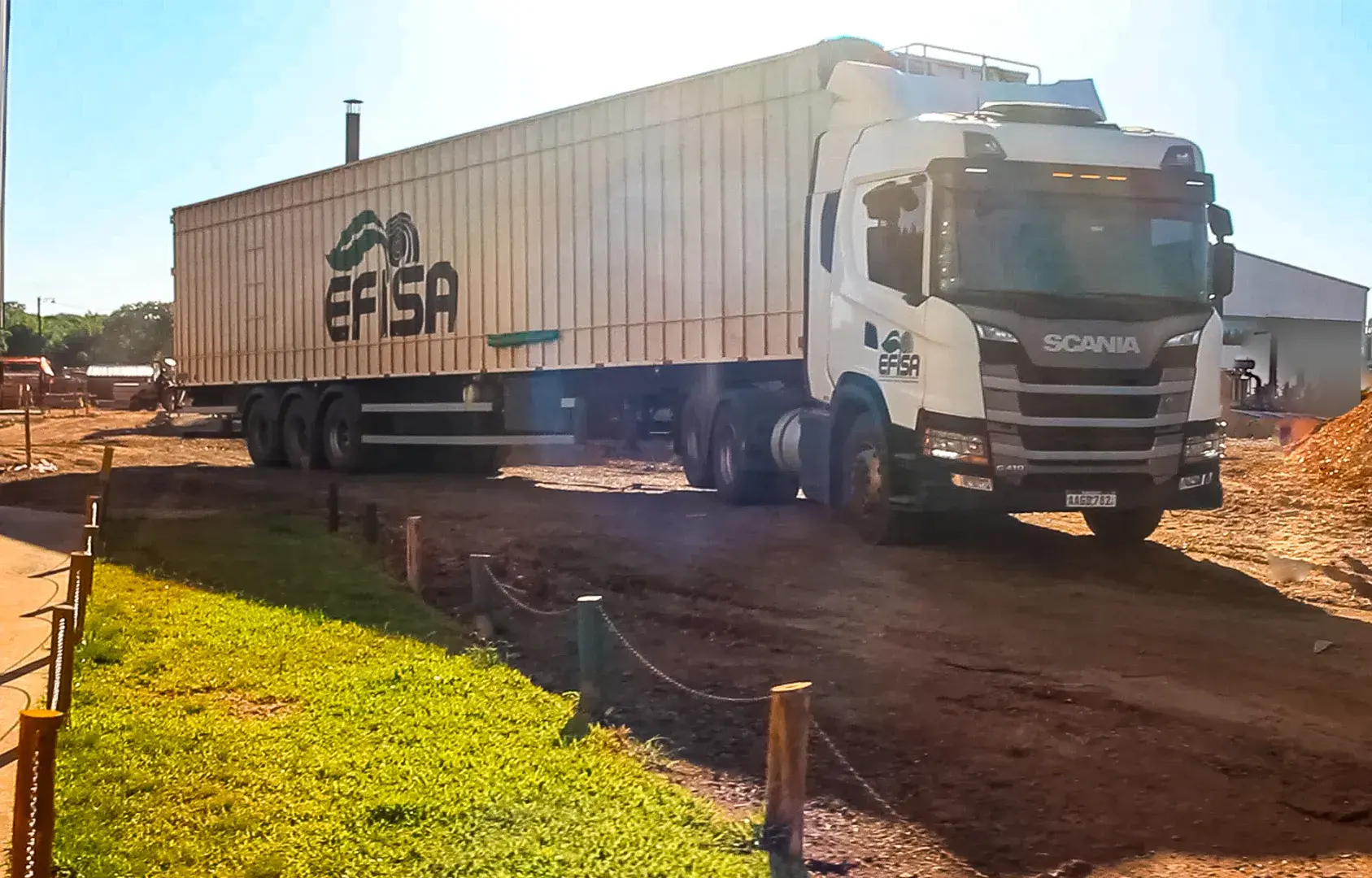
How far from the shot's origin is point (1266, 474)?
17.8 m

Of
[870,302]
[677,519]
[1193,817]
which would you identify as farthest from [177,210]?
[1193,817]

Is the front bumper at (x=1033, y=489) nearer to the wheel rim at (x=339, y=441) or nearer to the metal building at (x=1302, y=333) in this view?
the wheel rim at (x=339, y=441)

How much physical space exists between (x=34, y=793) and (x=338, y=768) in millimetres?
1985

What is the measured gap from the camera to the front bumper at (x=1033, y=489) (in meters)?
10.7

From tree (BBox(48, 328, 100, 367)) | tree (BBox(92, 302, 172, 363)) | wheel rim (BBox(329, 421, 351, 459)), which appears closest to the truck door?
wheel rim (BBox(329, 421, 351, 459))

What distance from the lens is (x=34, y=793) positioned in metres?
3.98

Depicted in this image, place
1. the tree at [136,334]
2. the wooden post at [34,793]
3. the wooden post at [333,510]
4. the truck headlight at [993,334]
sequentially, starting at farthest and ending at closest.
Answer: the tree at [136,334] < the wooden post at [333,510] < the truck headlight at [993,334] < the wooden post at [34,793]

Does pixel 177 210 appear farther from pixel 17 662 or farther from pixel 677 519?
pixel 17 662

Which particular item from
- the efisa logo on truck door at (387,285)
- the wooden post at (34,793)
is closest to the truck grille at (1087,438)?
the wooden post at (34,793)

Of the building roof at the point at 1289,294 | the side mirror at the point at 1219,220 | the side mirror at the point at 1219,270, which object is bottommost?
the side mirror at the point at 1219,270

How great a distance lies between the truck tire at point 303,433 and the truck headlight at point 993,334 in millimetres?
14979

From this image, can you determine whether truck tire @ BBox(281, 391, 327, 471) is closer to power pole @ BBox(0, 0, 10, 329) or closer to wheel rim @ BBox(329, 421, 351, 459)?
wheel rim @ BBox(329, 421, 351, 459)

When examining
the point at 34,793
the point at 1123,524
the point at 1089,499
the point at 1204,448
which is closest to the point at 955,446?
the point at 1089,499

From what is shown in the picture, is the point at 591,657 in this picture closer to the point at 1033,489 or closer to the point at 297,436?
the point at 1033,489
